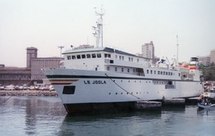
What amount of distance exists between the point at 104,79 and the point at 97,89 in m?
1.54

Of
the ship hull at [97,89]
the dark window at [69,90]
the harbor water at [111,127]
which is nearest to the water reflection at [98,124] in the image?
the harbor water at [111,127]

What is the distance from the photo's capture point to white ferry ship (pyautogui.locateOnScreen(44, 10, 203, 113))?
41.9 metres

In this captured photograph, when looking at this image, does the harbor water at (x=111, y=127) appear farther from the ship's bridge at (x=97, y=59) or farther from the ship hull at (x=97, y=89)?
the ship's bridge at (x=97, y=59)

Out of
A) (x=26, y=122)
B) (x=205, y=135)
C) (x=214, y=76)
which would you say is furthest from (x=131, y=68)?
(x=214, y=76)

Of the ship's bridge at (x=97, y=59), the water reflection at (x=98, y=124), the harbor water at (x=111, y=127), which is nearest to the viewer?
the harbor water at (x=111, y=127)

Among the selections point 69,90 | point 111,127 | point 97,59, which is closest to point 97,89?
point 69,90

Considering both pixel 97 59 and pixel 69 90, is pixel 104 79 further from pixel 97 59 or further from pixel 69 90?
pixel 69 90

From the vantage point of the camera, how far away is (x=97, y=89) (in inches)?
1726

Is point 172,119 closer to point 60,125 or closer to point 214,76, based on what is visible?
point 60,125

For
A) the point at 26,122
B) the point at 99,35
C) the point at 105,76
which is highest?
the point at 99,35

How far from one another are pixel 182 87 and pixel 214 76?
7669 centimetres

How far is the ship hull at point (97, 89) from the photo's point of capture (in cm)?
4178

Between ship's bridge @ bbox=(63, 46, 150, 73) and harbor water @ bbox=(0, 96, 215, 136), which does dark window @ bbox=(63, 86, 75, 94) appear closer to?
harbor water @ bbox=(0, 96, 215, 136)

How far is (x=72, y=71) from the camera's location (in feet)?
137
